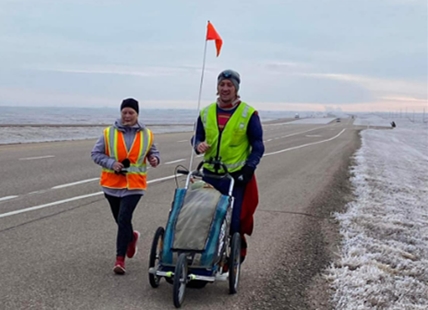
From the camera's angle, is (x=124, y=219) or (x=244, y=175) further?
(x=124, y=219)

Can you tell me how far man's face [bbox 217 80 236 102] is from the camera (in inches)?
199

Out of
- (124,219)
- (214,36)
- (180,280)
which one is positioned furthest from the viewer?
(214,36)

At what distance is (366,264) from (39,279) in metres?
3.32

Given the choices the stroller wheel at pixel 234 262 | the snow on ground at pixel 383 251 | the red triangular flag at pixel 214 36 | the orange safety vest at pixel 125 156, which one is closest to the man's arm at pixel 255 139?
the stroller wheel at pixel 234 262

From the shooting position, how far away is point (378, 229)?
25.3ft

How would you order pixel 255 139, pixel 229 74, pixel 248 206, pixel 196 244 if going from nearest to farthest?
pixel 196 244
pixel 229 74
pixel 255 139
pixel 248 206

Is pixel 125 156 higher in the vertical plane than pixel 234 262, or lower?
higher

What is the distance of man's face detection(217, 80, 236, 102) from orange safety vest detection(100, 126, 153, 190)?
0.90 metres

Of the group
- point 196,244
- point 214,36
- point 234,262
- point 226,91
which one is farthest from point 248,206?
point 214,36

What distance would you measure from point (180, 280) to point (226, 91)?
5.74 feet

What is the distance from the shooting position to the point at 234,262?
16.0 ft

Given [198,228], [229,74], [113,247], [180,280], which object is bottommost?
[113,247]

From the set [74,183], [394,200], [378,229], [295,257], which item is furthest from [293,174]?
[295,257]

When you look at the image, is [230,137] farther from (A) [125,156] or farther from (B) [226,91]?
(A) [125,156]
